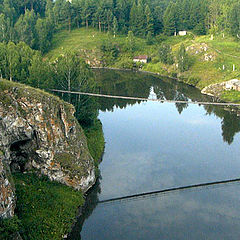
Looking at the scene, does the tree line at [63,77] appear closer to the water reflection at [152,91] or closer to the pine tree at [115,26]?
the water reflection at [152,91]

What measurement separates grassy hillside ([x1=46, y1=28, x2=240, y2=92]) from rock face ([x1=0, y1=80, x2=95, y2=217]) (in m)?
55.7

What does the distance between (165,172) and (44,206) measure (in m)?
16.3

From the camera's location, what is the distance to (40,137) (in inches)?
1297

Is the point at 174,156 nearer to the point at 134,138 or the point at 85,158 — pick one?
the point at 134,138

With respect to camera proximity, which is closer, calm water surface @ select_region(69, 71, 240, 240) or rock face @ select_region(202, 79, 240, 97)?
calm water surface @ select_region(69, 71, 240, 240)

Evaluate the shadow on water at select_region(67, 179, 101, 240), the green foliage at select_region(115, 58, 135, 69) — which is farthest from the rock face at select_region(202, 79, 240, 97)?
the shadow on water at select_region(67, 179, 101, 240)

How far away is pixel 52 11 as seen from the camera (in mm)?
135125

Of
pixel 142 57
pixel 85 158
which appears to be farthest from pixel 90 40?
pixel 85 158

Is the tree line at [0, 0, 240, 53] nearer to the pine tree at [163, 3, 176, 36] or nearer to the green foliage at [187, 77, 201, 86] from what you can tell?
the pine tree at [163, 3, 176, 36]

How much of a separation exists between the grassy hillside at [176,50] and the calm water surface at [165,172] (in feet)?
70.4

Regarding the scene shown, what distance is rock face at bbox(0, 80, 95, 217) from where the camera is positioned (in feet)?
104

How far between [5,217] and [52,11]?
402ft

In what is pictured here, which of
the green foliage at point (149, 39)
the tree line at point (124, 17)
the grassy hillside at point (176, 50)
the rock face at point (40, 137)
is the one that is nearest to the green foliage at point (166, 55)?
the grassy hillside at point (176, 50)

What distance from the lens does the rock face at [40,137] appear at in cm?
3158
